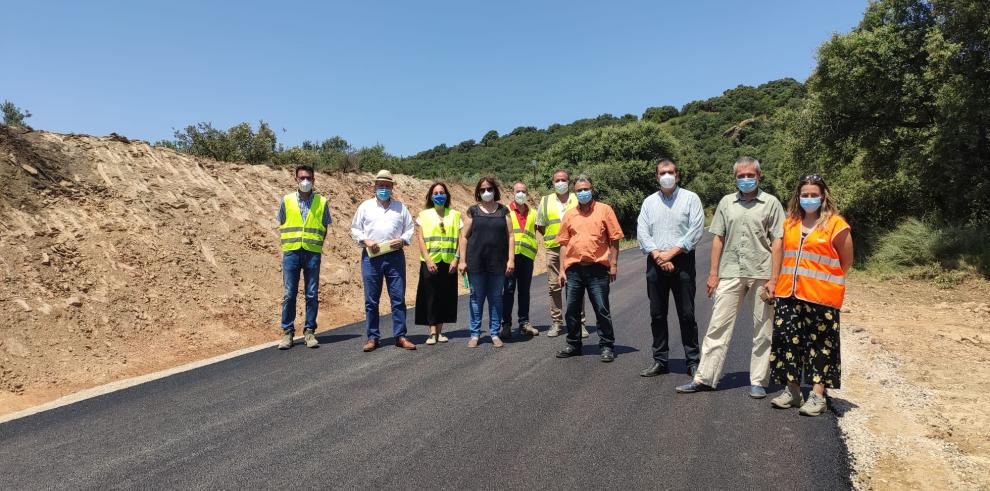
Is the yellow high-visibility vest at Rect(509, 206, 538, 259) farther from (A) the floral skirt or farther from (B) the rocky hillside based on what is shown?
(B) the rocky hillside

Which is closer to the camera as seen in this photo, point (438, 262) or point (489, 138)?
point (438, 262)

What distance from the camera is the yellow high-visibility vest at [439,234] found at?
7.08 metres

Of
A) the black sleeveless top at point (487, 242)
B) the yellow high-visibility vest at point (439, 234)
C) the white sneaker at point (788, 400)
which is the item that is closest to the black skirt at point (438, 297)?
the yellow high-visibility vest at point (439, 234)

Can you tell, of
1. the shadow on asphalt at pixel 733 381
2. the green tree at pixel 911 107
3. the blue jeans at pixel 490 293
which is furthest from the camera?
the green tree at pixel 911 107

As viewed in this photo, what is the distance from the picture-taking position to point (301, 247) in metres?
7.20

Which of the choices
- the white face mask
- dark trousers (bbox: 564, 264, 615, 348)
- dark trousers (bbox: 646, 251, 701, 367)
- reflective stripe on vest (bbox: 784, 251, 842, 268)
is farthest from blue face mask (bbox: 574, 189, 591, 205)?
reflective stripe on vest (bbox: 784, 251, 842, 268)

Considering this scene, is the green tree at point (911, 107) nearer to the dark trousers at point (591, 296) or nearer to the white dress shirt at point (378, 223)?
the dark trousers at point (591, 296)

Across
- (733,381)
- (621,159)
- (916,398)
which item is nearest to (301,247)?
(733,381)

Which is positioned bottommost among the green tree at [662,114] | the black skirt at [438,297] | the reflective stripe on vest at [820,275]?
the black skirt at [438,297]

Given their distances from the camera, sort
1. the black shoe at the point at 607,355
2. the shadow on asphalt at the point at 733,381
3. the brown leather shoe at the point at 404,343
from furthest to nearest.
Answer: the brown leather shoe at the point at 404,343 < the black shoe at the point at 607,355 < the shadow on asphalt at the point at 733,381

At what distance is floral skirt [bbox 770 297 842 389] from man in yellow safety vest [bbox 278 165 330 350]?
16.6 feet

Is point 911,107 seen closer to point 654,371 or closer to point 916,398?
point 916,398

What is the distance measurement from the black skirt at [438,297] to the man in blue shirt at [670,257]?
2.60m

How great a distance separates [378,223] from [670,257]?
3.42 metres
